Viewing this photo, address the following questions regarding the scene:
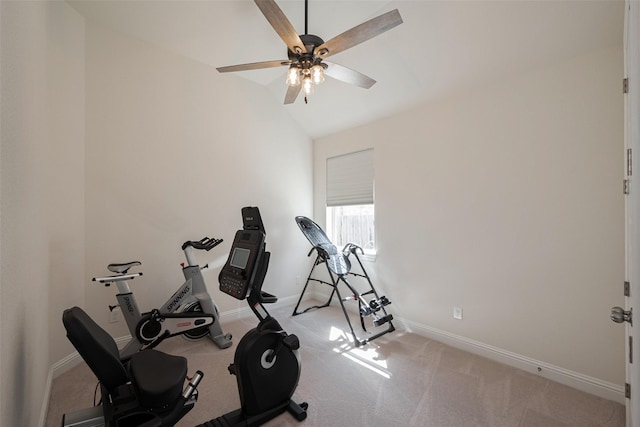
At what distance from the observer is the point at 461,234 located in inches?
113

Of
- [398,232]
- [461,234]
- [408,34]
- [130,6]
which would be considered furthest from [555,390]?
[130,6]

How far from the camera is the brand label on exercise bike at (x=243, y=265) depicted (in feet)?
6.00

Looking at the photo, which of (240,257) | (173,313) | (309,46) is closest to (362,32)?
(309,46)

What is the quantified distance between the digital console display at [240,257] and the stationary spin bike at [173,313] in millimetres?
936

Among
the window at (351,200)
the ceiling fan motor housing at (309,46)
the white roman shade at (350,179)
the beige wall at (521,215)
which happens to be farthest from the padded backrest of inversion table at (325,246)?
the ceiling fan motor housing at (309,46)

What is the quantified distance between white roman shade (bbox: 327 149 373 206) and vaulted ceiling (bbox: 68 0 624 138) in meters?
0.80

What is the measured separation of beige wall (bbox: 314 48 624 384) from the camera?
2098 millimetres

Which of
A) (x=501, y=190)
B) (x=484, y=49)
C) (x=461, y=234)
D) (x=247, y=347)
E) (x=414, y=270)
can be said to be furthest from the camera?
(x=414, y=270)

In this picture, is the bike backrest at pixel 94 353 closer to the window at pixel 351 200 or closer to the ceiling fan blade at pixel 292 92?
the ceiling fan blade at pixel 292 92

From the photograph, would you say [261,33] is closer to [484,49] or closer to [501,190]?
[484,49]

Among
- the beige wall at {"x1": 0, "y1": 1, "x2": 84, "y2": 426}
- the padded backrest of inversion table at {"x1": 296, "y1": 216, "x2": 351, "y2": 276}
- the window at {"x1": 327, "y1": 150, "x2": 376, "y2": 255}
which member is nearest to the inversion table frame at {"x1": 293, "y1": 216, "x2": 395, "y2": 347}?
the padded backrest of inversion table at {"x1": 296, "y1": 216, "x2": 351, "y2": 276}

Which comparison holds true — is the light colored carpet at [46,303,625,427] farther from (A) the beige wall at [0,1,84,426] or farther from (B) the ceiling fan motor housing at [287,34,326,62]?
(B) the ceiling fan motor housing at [287,34,326,62]

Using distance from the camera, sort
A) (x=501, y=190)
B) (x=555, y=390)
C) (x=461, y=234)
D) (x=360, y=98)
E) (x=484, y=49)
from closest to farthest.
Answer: (x=555, y=390)
(x=484, y=49)
(x=501, y=190)
(x=461, y=234)
(x=360, y=98)

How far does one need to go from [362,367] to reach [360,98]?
310 centimetres
